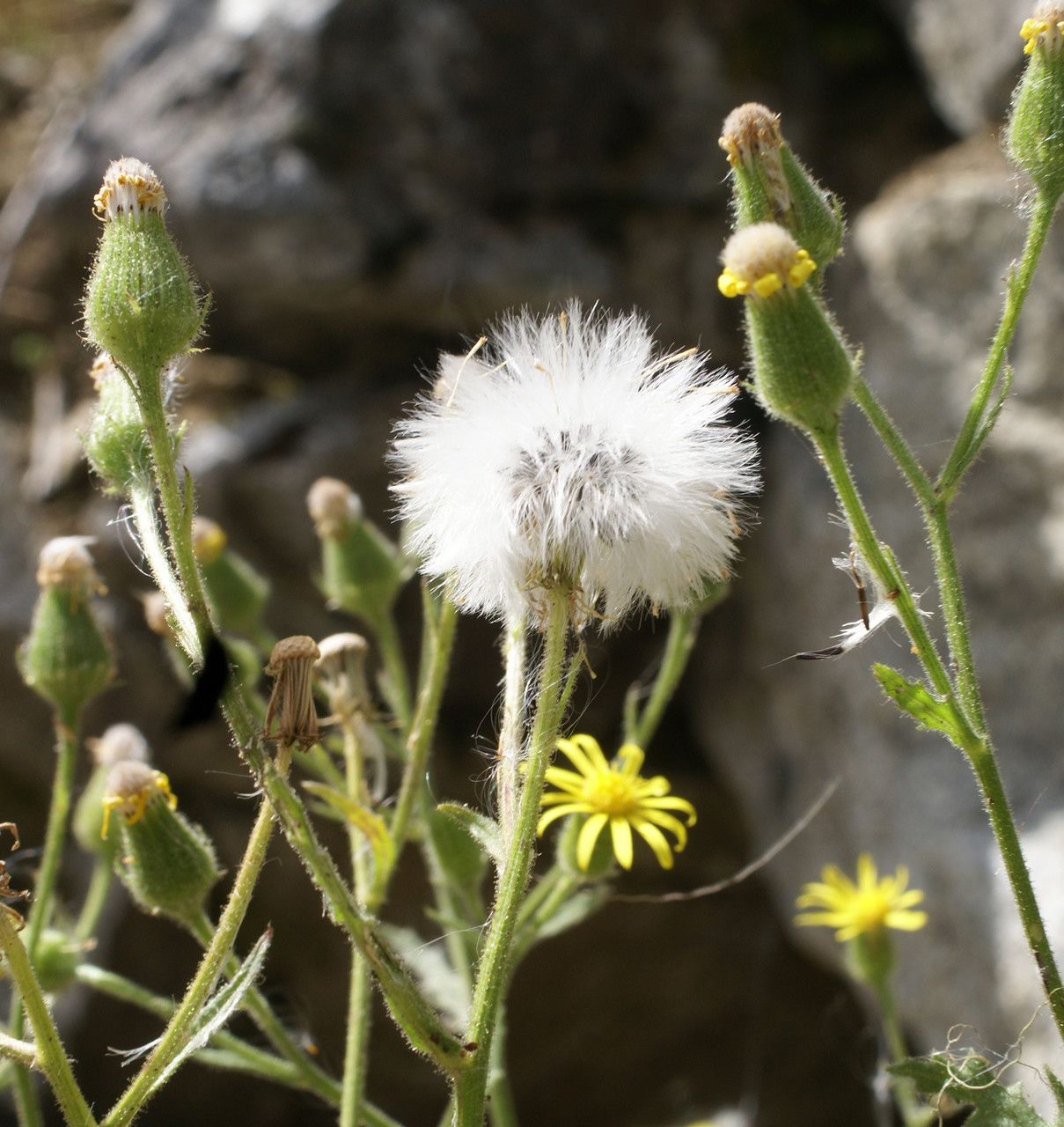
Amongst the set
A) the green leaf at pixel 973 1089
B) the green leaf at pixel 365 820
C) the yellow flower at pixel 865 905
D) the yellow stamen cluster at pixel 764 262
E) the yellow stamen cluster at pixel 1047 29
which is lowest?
the green leaf at pixel 973 1089

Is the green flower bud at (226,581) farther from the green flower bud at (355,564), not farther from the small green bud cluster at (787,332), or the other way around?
the small green bud cluster at (787,332)

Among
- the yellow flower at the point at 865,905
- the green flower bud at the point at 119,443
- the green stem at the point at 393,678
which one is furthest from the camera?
the yellow flower at the point at 865,905

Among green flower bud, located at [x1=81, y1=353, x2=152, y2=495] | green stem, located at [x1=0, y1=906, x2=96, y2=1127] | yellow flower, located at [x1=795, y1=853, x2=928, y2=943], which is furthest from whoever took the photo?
yellow flower, located at [x1=795, y1=853, x2=928, y2=943]

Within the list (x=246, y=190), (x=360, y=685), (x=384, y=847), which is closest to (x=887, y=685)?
(x=384, y=847)

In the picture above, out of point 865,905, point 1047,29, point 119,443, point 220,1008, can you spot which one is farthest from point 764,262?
point 865,905

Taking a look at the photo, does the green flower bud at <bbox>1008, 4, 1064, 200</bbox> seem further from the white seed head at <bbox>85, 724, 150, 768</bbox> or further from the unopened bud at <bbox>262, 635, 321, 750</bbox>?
the white seed head at <bbox>85, 724, 150, 768</bbox>

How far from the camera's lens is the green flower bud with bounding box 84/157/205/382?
938 millimetres

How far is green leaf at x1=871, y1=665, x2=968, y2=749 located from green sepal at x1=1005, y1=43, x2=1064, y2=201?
522mm

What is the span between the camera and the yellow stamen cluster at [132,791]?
3.63 ft

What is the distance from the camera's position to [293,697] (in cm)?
91

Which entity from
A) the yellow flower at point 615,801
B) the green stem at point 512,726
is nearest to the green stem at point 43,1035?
the green stem at point 512,726

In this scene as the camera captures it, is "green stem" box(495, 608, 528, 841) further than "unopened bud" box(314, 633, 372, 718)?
No

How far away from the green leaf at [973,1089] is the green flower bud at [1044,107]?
78 centimetres

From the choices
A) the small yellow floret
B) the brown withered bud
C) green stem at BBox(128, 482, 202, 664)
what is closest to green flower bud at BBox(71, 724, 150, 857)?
the small yellow floret
